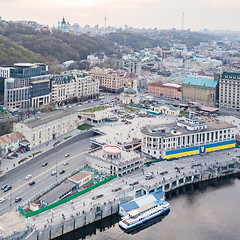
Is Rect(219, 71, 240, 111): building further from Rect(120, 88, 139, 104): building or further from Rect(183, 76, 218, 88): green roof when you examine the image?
Rect(120, 88, 139, 104): building

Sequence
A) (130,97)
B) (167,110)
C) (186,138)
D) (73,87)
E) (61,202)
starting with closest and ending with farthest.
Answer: (61,202) < (186,138) < (167,110) < (130,97) < (73,87)

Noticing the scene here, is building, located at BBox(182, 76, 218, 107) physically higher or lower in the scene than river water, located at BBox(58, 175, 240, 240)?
higher

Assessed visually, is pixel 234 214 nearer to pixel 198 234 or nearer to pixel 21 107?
pixel 198 234

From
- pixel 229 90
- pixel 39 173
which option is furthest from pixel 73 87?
pixel 39 173

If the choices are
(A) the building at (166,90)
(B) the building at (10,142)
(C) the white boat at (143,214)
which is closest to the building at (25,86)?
(B) the building at (10,142)

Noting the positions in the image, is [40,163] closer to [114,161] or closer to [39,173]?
[39,173]

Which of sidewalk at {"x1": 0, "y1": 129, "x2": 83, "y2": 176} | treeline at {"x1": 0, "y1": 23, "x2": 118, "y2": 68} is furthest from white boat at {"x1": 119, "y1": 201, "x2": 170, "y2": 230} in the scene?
treeline at {"x1": 0, "y1": 23, "x2": 118, "y2": 68}

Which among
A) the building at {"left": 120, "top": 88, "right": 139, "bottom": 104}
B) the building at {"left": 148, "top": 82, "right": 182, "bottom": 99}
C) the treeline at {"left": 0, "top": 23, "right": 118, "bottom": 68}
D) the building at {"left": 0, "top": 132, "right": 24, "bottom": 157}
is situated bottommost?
the building at {"left": 0, "top": 132, "right": 24, "bottom": 157}
